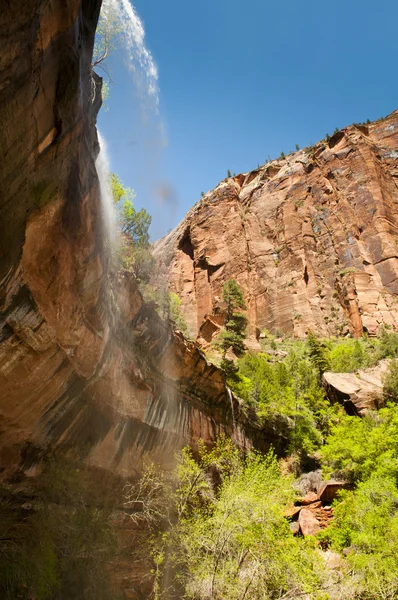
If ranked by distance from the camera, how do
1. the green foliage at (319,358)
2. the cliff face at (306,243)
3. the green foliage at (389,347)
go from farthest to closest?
the cliff face at (306,243) < the green foliage at (319,358) < the green foliage at (389,347)

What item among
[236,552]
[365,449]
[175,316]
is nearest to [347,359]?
[365,449]

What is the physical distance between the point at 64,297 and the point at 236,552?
10403 mm

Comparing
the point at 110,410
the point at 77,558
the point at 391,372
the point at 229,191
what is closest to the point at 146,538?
the point at 77,558

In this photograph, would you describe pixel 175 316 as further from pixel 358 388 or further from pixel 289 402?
pixel 358 388

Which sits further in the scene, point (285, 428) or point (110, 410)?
point (285, 428)

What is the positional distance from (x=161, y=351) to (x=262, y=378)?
15259 millimetres

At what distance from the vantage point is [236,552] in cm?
1286

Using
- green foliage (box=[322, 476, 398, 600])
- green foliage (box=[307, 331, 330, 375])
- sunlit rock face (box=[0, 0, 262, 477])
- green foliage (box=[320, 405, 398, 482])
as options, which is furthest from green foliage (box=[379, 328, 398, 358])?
sunlit rock face (box=[0, 0, 262, 477])

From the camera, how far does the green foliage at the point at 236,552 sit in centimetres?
1174

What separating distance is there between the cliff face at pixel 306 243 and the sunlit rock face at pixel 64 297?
25821mm

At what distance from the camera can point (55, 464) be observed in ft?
39.1

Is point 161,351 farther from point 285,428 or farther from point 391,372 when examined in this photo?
point 391,372

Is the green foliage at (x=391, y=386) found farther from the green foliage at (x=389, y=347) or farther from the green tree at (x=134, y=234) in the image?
the green tree at (x=134, y=234)

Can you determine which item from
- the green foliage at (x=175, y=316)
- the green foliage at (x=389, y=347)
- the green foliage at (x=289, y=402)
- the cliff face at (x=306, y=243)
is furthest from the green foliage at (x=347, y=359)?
the green foliage at (x=175, y=316)
